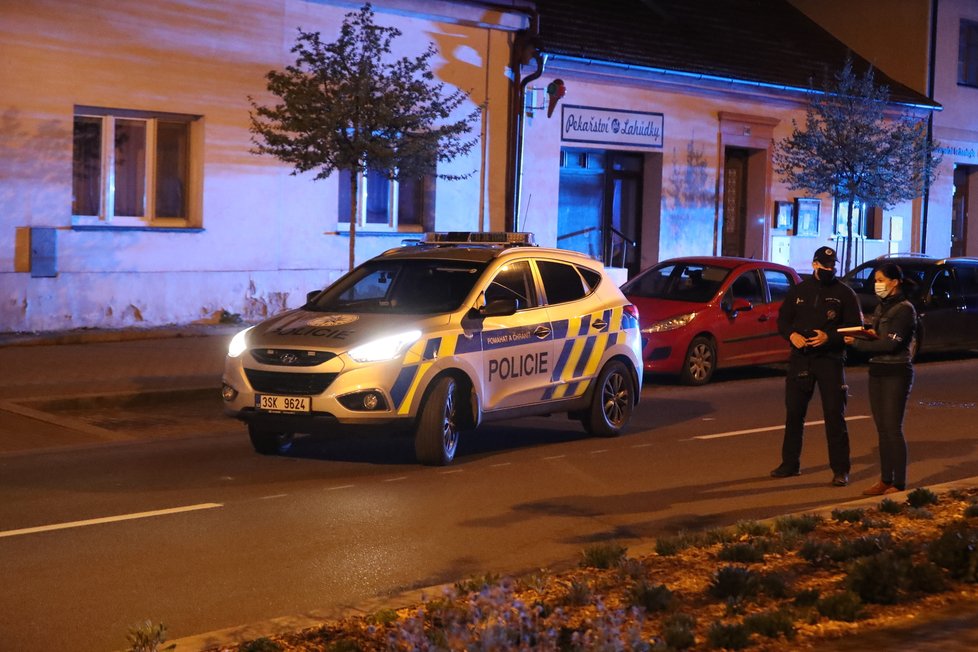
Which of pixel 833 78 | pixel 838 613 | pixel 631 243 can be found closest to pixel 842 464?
pixel 838 613

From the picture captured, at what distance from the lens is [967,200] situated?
3669cm

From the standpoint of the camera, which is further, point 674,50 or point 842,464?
point 674,50

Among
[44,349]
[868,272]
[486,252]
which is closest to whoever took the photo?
[486,252]

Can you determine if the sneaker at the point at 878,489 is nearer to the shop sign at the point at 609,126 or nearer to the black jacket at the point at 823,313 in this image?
the black jacket at the point at 823,313

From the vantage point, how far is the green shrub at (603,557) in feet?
24.4

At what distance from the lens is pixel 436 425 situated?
35.5ft

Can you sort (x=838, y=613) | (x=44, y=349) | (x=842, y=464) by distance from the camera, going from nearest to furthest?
(x=838, y=613) < (x=842, y=464) < (x=44, y=349)

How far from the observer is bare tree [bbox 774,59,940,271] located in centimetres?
2711

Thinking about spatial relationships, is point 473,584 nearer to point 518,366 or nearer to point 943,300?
point 518,366

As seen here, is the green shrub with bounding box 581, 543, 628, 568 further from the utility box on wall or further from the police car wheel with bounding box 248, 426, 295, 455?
the utility box on wall

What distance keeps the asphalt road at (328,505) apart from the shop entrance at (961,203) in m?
23.2

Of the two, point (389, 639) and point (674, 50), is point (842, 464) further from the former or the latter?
point (674, 50)

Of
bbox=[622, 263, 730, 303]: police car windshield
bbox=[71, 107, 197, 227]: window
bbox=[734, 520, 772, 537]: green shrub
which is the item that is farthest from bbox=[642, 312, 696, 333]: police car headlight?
bbox=[734, 520, 772, 537]: green shrub

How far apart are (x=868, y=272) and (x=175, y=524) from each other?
18555 millimetres
